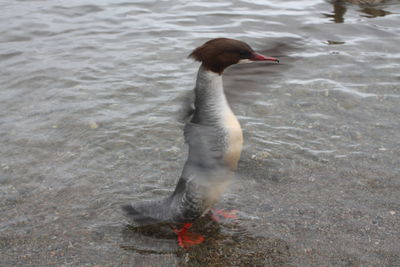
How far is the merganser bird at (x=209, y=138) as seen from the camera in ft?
12.3

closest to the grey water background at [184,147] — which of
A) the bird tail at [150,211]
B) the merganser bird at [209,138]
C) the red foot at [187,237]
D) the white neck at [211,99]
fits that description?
the red foot at [187,237]

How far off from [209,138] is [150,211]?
0.90 m

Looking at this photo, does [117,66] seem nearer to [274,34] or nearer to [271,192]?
[274,34]

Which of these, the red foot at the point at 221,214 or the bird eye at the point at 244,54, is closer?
the bird eye at the point at 244,54

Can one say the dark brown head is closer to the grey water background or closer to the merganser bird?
the merganser bird

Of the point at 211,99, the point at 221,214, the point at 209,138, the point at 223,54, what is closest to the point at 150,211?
the point at 221,214

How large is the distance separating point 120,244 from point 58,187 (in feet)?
4.27

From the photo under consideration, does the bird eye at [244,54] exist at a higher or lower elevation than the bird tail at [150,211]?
higher

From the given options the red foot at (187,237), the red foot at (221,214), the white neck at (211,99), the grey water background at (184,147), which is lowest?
the red foot at (187,237)

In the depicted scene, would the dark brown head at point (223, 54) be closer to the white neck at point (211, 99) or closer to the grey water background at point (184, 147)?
the white neck at point (211, 99)

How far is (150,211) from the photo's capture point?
400 cm

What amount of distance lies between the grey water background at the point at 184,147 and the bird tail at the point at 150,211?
0.19 m

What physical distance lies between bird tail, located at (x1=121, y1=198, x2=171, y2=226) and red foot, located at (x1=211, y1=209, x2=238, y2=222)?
58 cm

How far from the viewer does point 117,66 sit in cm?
816
